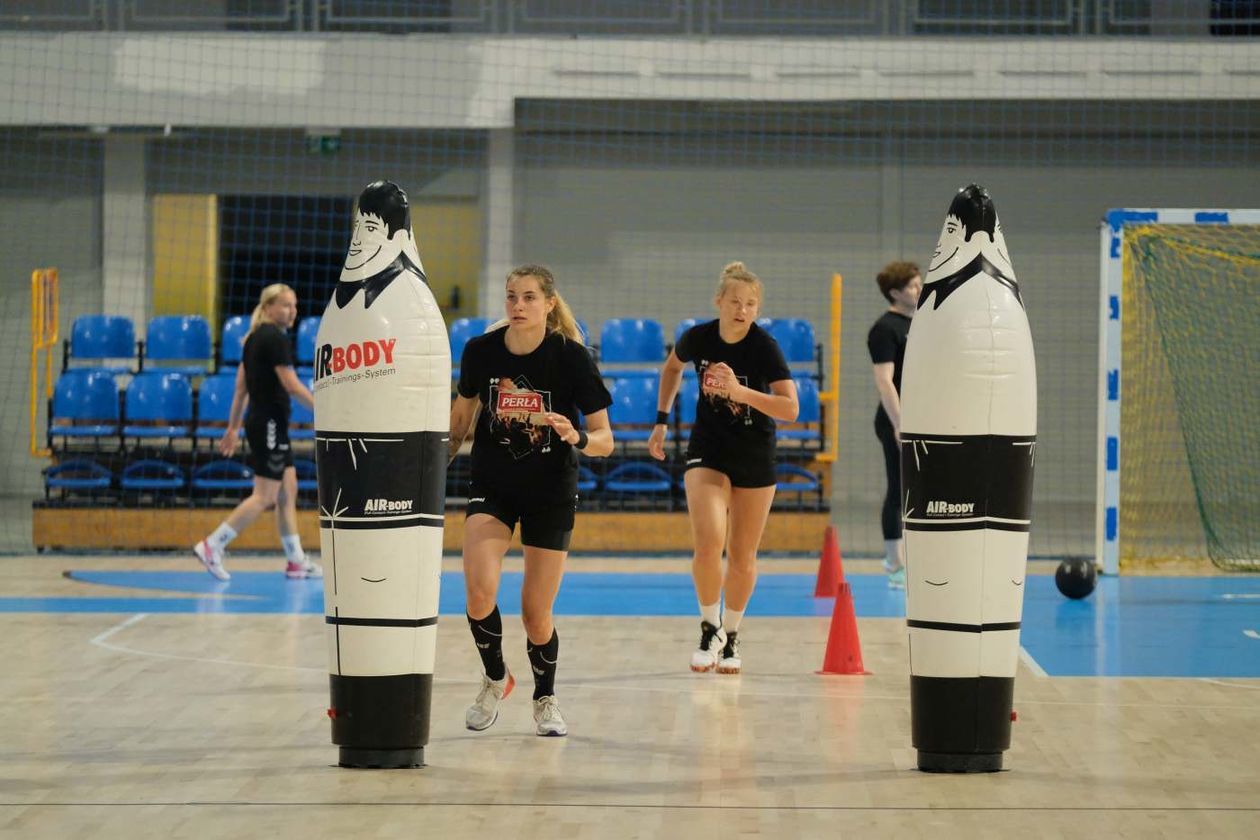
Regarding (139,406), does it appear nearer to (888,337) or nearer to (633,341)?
(633,341)

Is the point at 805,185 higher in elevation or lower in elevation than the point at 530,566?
higher

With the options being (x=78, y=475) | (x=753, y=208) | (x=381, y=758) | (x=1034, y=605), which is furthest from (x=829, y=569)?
(x=753, y=208)

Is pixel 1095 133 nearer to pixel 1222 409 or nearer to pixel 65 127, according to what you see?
pixel 1222 409

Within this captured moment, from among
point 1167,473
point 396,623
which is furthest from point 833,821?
point 1167,473

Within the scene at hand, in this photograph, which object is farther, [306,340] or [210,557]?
[306,340]

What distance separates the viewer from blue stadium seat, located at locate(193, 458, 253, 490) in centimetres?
1425

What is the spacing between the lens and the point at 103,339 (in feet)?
53.6

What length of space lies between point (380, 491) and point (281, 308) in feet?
20.3

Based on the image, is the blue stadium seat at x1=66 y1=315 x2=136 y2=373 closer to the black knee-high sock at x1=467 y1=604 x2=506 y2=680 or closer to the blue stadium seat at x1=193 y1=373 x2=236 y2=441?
the blue stadium seat at x1=193 y1=373 x2=236 y2=441

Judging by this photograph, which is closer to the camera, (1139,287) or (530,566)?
(530,566)

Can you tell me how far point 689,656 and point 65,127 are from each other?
1266cm

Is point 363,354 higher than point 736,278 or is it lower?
lower

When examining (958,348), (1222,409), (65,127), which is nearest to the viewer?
(958,348)

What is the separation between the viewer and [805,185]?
753 inches
